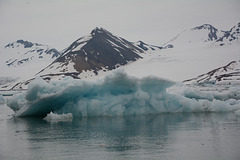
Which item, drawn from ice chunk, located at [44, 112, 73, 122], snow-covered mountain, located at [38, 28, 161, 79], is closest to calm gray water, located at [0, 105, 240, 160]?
ice chunk, located at [44, 112, 73, 122]

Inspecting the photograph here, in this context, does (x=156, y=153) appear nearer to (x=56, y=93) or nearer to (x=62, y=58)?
(x=56, y=93)

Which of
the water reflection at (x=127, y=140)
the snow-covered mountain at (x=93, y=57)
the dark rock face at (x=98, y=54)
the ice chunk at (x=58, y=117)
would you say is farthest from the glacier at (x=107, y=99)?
the dark rock face at (x=98, y=54)

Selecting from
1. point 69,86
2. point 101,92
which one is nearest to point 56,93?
point 69,86

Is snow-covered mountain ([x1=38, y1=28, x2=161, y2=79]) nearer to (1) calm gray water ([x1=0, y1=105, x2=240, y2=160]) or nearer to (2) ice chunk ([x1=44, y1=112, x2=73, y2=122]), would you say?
(2) ice chunk ([x1=44, y1=112, x2=73, y2=122])

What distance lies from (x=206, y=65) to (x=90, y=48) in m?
53.9

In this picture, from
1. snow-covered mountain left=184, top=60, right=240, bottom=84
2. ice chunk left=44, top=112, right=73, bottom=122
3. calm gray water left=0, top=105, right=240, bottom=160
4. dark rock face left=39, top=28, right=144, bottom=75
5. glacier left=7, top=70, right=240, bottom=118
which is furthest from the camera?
dark rock face left=39, top=28, right=144, bottom=75

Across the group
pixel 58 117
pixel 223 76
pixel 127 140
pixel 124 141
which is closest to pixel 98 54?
pixel 223 76

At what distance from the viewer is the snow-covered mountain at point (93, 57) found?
131 m

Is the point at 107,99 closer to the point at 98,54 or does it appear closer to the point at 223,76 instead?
the point at 223,76

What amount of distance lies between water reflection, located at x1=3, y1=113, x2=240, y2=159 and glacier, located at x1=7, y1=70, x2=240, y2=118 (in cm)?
301

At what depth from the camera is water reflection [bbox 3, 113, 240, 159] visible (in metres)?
9.37

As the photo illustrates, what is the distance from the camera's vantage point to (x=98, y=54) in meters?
148

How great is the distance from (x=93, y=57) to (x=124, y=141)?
134330 mm

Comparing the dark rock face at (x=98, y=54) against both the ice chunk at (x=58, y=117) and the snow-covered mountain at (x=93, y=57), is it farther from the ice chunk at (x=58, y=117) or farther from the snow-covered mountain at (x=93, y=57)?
the ice chunk at (x=58, y=117)
